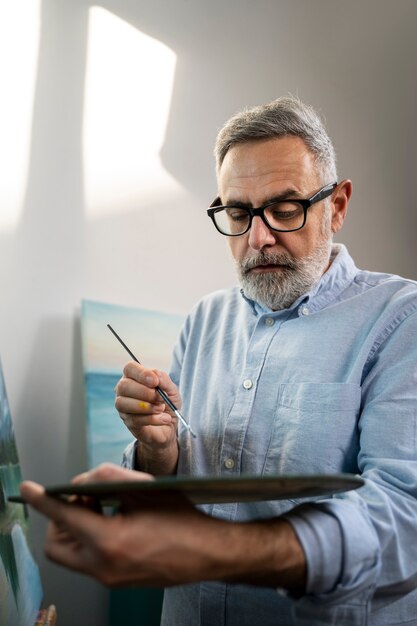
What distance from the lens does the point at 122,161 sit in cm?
247

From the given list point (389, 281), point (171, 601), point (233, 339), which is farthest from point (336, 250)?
point (171, 601)

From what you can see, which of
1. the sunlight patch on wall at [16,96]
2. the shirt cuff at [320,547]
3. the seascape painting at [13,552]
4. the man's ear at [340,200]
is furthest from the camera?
the sunlight patch on wall at [16,96]

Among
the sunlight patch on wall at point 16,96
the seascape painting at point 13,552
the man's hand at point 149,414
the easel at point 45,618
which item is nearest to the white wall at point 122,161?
the sunlight patch on wall at point 16,96

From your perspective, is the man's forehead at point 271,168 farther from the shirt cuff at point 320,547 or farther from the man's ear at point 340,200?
the shirt cuff at point 320,547

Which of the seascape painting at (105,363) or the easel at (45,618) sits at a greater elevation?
the seascape painting at (105,363)

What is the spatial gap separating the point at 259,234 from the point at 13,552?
0.83 metres

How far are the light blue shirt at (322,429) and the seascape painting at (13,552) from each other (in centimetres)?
27


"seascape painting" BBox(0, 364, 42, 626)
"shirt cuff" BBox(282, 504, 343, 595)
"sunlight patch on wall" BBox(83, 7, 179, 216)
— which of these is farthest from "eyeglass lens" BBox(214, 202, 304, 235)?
"sunlight patch on wall" BBox(83, 7, 179, 216)

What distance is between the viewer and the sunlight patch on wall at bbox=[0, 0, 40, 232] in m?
2.02

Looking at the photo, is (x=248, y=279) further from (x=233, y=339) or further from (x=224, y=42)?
(x=224, y=42)

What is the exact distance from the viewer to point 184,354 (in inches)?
71.7

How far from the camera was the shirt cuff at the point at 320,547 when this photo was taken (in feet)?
2.98

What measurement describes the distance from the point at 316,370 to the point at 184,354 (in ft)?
1.50

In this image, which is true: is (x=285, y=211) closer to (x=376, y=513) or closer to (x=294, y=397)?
(x=294, y=397)
